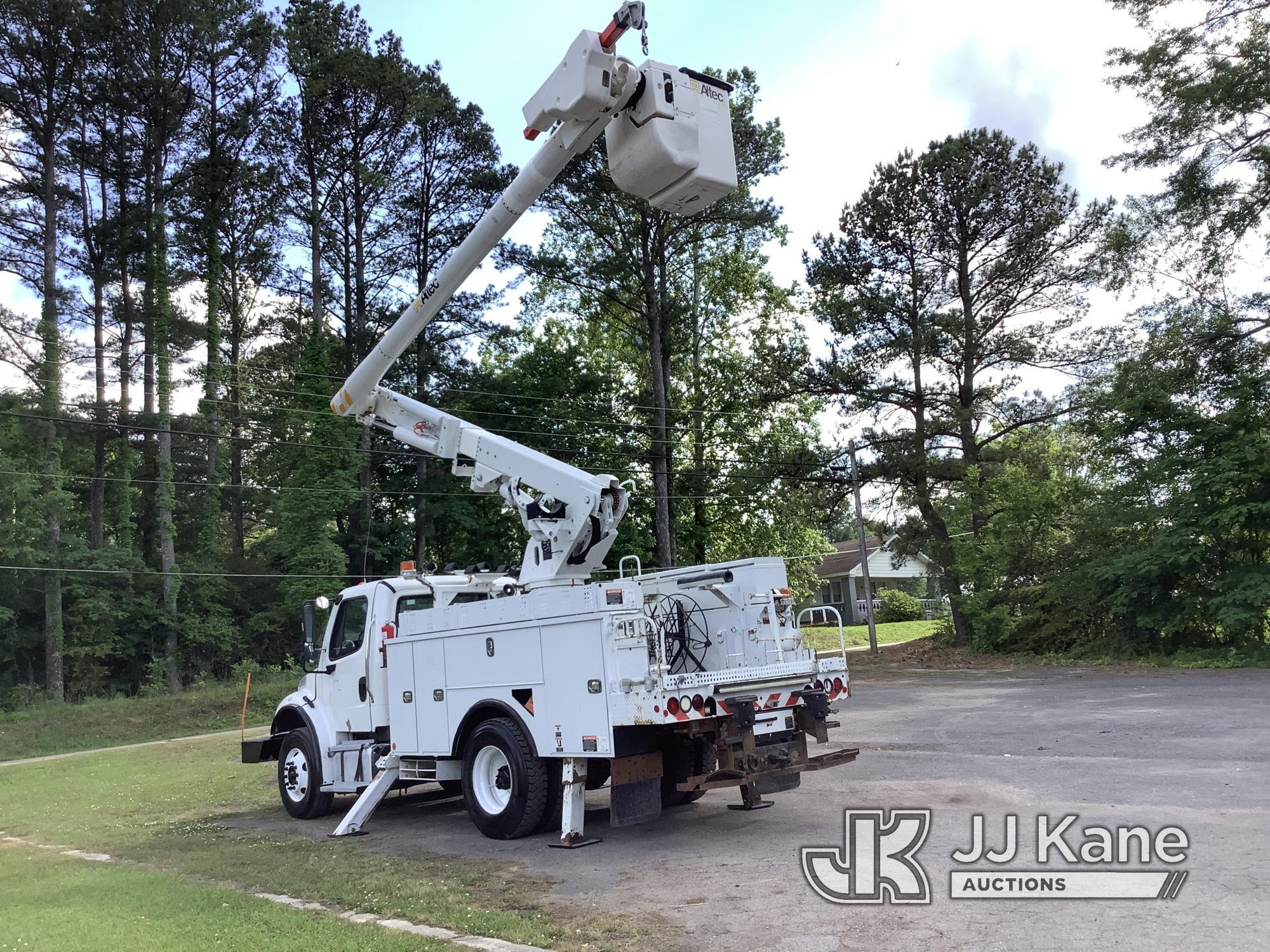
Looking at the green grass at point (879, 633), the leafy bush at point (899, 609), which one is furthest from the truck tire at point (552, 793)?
the leafy bush at point (899, 609)

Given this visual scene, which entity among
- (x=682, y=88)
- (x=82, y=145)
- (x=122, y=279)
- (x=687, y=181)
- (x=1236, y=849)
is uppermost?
(x=82, y=145)

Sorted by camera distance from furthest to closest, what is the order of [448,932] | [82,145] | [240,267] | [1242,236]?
1. [240,267]
2. [82,145]
3. [1242,236]
4. [448,932]

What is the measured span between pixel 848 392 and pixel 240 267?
2496 centimetres

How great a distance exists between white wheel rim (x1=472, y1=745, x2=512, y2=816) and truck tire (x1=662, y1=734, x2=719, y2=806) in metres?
1.42

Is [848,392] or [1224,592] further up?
[848,392]

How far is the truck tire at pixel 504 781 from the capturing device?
8633 millimetres

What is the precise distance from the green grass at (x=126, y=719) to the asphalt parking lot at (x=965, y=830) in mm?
16694

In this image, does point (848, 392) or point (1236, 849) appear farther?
point (848, 392)

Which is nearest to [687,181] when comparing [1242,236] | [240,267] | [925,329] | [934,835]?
[934,835]

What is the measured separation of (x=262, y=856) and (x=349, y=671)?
235cm

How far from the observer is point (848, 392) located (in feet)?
106

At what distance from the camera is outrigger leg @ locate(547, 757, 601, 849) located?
8281 millimetres

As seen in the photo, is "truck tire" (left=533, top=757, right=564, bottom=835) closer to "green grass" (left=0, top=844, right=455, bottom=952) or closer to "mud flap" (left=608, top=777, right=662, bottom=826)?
"mud flap" (left=608, top=777, right=662, bottom=826)

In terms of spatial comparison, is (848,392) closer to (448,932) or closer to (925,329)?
(925,329)
